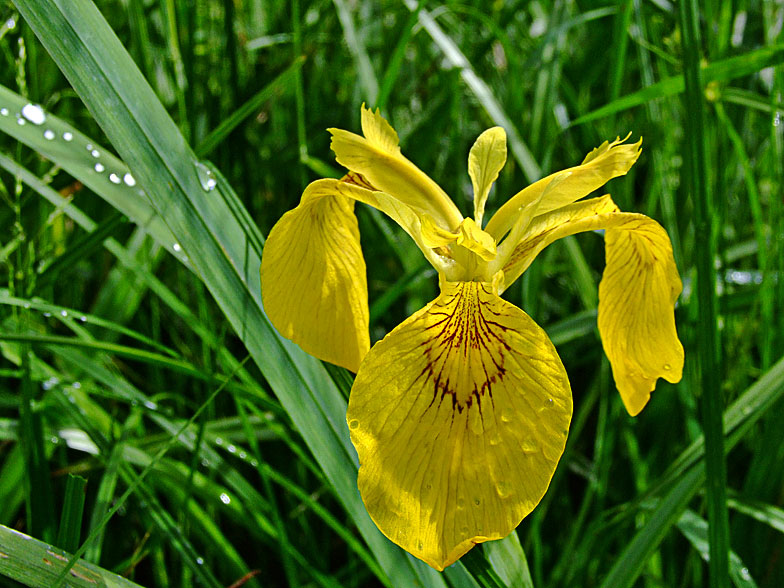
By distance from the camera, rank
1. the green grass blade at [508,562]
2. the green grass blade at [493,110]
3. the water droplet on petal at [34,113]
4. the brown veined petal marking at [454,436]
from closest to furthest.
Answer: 1. the brown veined petal marking at [454,436]
2. the green grass blade at [508,562]
3. the water droplet on petal at [34,113]
4. the green grass blade at [493,110]

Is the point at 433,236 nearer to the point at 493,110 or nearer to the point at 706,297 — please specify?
the point at 706,297

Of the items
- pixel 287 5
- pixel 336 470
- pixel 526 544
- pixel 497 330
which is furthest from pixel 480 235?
pixel 287 5

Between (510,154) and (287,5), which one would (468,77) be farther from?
(287,5)

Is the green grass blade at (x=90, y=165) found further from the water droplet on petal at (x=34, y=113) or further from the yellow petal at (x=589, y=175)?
the yellow petal at (x=589, y=175)

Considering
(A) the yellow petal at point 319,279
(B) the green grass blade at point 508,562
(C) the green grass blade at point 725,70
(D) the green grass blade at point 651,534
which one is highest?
(C) the green grass blade at point 725,70

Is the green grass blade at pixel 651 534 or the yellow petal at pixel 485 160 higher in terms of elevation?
the yellow petal at pixel 485 160

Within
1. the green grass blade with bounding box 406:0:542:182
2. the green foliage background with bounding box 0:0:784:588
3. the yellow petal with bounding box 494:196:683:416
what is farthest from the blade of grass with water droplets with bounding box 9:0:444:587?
the green grass blade with bounding box 406:0:542:182

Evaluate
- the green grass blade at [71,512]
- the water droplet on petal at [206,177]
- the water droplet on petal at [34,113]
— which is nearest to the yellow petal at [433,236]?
the water droplet on petal at [206,177]
